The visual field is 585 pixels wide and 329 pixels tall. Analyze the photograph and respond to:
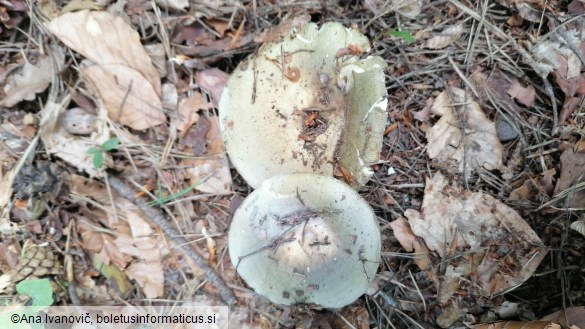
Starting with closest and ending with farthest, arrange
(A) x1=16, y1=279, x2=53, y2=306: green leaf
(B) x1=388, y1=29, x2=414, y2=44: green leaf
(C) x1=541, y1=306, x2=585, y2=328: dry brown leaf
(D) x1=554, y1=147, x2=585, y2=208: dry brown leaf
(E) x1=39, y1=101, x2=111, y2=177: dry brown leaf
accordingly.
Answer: (C) x1=541, y1=306, x2=585, y2=328: dry brown leaf, (D) x1=554, y1=147, x2=585, y2=208: dry brown leaf, (A) x1=16, y1=279, x2=53, y2=306: green leaf, (B) x1=388, y1=29, x2=414, y2=44: green leaf, (E) x1=39, y1=101, x2=111, y2=177: dry brown leaf

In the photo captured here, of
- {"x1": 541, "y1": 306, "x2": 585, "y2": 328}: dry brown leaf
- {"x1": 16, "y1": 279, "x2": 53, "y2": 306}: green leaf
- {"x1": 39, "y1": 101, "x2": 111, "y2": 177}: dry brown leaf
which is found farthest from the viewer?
{"x1": 39, "y1": 101, "x2": 111, "y2": 177}: dry brown leaf

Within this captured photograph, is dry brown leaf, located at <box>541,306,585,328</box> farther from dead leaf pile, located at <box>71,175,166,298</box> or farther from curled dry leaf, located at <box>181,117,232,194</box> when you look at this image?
dead leaf pile, located at <box>71,175,166,298</box>

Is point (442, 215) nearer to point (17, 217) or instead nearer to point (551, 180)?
point (551, 180)

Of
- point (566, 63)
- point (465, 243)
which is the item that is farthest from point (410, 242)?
point (566, 63)

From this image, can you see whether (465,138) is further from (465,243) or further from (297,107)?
(297,107)

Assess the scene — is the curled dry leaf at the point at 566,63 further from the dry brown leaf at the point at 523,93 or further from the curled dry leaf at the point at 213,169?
the curled dry leaf at the point at 213,169

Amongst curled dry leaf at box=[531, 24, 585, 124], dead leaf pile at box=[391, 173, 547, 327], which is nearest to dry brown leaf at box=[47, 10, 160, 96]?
dead leaf pile at box=[391, 173, 547, 327]
